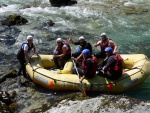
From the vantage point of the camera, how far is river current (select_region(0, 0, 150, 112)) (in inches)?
517

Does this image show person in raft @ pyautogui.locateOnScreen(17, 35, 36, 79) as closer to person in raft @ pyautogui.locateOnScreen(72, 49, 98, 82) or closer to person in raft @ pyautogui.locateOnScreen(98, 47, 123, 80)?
person in raft @ pyautogui.locateOnScreen(72, 49, 98, 82)

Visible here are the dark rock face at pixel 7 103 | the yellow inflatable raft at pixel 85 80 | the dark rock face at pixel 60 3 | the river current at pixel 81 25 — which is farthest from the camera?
the dark rock face at pixel 60 3

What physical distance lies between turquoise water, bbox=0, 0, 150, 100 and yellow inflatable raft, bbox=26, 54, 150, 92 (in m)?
0.57

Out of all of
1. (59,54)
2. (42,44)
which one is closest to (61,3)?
(42,44)

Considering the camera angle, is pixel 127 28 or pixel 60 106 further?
pixel 127 28

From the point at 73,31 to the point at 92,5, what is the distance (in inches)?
230

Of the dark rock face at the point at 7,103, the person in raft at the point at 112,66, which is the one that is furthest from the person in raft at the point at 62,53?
the dark rock face at the point at 7,103

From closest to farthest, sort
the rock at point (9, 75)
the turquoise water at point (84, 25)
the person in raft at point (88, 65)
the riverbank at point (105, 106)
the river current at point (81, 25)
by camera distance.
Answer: the riverbank at point (105, 106), the person in raft at point (88, 65), the rock at point (9, 75), the river current at point (81, 25), the turquoise water at point (84, 25)

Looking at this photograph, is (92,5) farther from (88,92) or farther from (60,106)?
(60,106)

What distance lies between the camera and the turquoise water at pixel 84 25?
1328cm

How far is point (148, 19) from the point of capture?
686 inches

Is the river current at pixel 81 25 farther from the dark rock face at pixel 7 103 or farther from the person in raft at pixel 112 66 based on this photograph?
the dark rock face at pixel 7 103

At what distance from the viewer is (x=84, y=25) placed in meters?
16.7

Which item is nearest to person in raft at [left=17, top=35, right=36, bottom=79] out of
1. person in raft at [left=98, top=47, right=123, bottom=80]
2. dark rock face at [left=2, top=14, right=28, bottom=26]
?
person in raft at [left=98, top=47, right=123, bottom=80]
